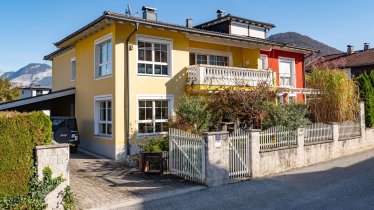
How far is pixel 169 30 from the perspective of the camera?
15164 millimetres

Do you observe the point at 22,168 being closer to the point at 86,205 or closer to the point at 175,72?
the point at 86,205

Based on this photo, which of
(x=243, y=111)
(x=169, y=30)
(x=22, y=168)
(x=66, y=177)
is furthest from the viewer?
(x=169, y=30)

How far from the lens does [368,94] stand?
17.8 m

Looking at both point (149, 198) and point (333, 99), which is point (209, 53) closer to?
point (333, 99)

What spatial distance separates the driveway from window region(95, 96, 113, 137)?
2.79 meters

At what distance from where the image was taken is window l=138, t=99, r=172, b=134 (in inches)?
575

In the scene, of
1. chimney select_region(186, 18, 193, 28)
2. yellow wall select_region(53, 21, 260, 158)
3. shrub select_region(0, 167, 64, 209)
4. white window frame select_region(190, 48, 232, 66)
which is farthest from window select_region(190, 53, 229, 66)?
shrub select_region(0, 167, 64, 209)

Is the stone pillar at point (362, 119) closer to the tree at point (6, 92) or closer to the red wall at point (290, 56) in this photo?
the red wall at point (290, 56)

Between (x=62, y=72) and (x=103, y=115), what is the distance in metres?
8.29

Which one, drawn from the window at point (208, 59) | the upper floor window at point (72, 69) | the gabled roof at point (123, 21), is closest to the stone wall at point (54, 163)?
the gabled roof at point (123, 21)

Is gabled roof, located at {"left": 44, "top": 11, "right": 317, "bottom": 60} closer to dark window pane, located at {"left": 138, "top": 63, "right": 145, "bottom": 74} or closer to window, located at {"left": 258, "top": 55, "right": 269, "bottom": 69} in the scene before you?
window, located at {"left": 258, "top": 55, "right": 269, "bottom": 69}

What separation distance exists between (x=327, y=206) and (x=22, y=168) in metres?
6.95

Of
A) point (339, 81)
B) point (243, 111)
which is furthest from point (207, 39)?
point (339, 81)

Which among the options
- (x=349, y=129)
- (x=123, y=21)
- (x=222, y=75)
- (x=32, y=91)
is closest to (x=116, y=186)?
(x=123, y=21)
